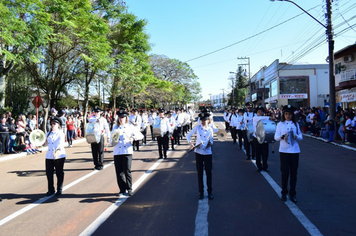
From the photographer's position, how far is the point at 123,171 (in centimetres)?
680

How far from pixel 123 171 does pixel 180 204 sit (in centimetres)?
162

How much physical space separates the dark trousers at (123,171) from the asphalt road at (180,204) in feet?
0.97

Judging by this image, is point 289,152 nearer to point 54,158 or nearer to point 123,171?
point 123,171

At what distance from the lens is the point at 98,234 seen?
4.63 meters

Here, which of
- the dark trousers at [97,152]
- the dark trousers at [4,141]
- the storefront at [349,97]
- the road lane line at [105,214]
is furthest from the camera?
the storefront at [349,97]

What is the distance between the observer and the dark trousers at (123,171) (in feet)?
22.1

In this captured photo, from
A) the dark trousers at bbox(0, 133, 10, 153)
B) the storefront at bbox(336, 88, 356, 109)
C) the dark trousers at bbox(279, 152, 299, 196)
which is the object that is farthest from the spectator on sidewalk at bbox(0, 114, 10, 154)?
the storefront at bbox(336, 88, 356, 109)

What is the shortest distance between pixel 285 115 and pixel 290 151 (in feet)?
2.65

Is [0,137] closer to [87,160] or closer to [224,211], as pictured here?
[87,160]

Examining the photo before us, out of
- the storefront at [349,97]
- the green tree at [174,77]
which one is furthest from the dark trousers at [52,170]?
the green tree at [174,77]

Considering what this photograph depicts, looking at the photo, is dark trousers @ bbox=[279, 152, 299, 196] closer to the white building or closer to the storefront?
the storefront

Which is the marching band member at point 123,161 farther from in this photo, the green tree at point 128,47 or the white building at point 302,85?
the white building at point 302,85

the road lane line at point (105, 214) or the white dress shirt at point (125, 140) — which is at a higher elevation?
the white dress shirt at point (125, 140)

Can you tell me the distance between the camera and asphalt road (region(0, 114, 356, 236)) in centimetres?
480
